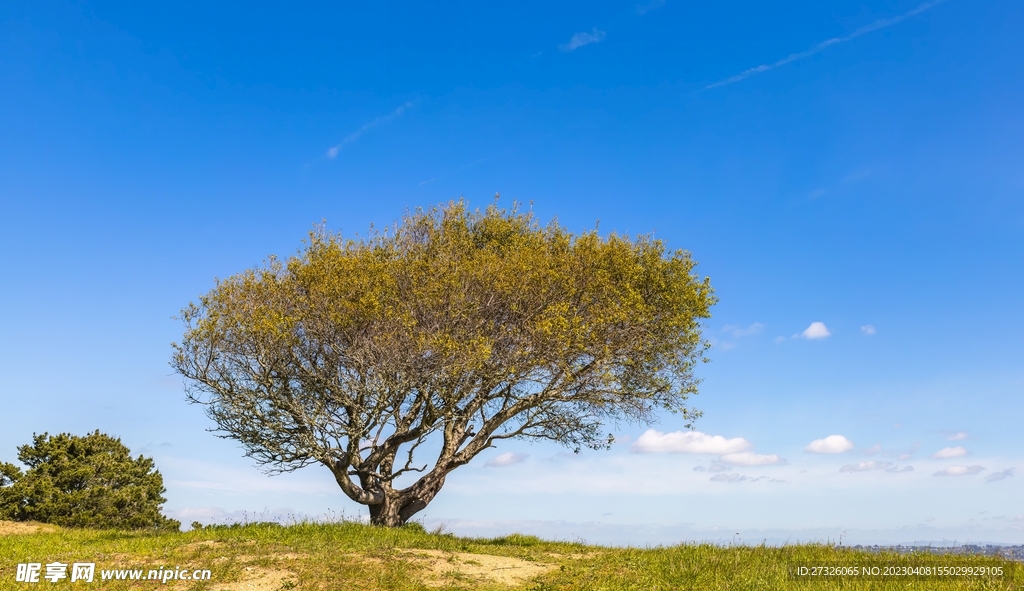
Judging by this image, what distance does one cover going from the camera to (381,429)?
85.6 feet

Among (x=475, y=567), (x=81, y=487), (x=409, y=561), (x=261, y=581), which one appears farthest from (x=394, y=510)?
(x=81, y=487)

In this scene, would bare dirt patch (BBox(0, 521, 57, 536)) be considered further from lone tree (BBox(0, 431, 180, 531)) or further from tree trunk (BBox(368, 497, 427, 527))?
tree trunk (BBox(368, 497, 427, 527))

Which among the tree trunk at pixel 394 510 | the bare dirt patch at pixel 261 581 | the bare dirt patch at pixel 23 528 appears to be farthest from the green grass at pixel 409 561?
the bare dirt patch at pixel 23 528

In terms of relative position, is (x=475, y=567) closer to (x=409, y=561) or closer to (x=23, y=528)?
(x=409, y=561)

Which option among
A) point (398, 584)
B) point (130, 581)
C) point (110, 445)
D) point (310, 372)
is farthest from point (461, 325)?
point (110, 445)

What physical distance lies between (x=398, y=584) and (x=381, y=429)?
10.4 metres

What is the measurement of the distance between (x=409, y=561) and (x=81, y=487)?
26698 mm

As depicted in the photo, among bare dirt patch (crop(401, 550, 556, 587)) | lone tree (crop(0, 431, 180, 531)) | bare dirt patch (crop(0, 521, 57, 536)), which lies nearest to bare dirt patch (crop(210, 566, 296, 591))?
bare dirt patch (crop(401, 550, 556, 587))

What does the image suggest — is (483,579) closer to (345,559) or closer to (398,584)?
(398,584)

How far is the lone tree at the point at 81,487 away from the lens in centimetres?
3412

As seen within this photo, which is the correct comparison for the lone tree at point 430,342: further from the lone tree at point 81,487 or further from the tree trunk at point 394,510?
the lone tree at point 81,487

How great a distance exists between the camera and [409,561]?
18.2 metres

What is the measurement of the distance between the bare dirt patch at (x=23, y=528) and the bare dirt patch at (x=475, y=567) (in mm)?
19558

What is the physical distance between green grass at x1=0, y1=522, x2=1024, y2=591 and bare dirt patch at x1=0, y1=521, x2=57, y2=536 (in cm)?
613
